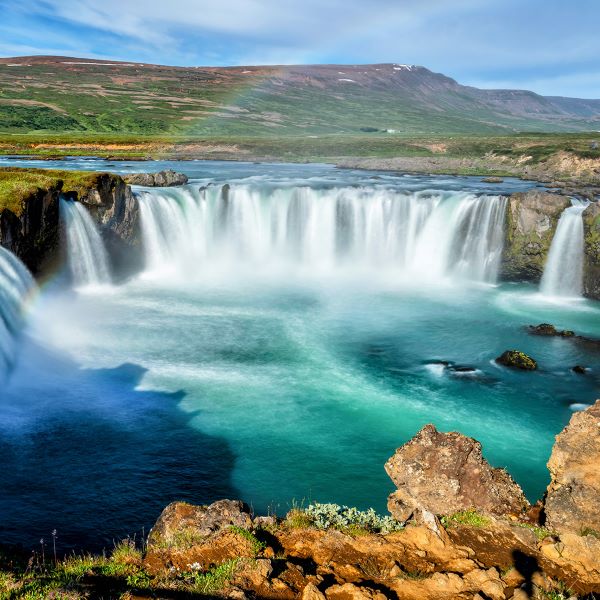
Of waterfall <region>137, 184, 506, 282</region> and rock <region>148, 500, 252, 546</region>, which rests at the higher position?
waterfall <region>137, 184, 506, 282</region>

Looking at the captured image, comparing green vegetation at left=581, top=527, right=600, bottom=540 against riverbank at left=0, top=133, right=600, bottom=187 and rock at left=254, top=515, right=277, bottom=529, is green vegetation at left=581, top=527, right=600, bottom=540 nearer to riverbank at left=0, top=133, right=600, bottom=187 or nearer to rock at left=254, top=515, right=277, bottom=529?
rock at left=254, top=515, right=277, bottom=529

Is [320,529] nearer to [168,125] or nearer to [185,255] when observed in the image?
[185,255]

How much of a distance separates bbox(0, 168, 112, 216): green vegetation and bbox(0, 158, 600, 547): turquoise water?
18.6ft

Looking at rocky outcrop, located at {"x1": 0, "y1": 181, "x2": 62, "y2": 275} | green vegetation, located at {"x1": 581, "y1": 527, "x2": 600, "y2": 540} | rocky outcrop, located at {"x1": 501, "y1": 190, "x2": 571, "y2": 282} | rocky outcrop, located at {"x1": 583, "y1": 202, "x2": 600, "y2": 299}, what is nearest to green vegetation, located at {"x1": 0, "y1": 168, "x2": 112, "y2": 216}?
rocky outcrop, located at {"x1": 0, "y1": 181, "x2": 62, "y2": 275}

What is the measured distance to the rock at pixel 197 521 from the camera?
34.1 ft

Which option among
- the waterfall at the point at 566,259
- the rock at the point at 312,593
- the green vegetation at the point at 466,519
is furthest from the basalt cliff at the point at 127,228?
the rock at the point at 312,593

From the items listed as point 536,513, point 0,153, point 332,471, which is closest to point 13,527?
point 332,471

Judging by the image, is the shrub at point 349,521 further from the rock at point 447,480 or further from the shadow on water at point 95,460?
the shadow on water at point 95,460

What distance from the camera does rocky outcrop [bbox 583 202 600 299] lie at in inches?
1478

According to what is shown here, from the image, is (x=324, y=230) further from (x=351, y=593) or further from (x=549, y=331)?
(x=351, y=593)

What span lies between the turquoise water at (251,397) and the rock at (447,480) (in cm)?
370

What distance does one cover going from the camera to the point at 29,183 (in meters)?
31.3

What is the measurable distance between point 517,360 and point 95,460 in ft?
62.8

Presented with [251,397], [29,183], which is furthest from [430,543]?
[29,183]
